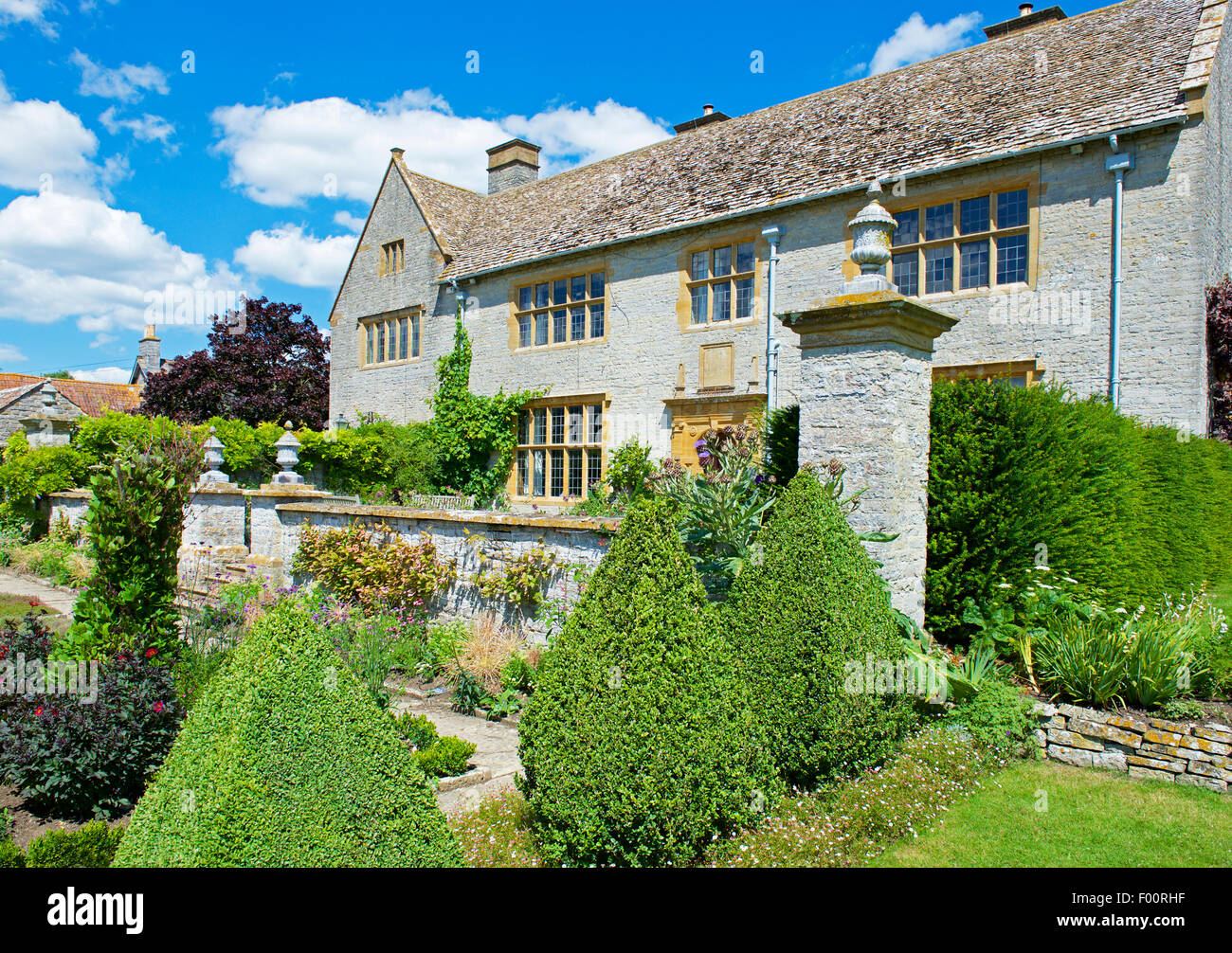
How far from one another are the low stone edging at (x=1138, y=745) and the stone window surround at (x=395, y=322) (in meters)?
18.2

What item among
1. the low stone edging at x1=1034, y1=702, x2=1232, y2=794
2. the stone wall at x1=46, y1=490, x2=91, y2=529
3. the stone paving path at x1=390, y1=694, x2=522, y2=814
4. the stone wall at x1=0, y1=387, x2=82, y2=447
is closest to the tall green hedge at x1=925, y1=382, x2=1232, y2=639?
the low stone edging at x1=1034, y1=702, x2=1232, y2=794

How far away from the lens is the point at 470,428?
734 inches

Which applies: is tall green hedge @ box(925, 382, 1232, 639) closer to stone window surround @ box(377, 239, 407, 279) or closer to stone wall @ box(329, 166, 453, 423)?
stone wall @ box(329, 166, 453, 423)

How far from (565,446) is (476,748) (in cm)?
1205

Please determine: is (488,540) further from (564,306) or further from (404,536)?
(564,306)

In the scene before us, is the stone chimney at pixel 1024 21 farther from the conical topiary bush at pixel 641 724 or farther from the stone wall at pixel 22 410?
the stone wall at pixel 22 410

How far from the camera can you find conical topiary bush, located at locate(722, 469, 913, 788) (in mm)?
4414

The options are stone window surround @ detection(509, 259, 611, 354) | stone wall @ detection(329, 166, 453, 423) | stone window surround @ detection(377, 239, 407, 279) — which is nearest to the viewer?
stone window surround @ detection(509, 259, 611, 354)

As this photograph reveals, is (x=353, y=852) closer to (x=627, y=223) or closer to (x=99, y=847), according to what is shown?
(x=99, y=847)

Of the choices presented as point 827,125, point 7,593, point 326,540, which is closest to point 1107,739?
point 326,540

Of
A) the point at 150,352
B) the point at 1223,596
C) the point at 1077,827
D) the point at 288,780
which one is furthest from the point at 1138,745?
the point at 150,352

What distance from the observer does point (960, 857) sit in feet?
13.2

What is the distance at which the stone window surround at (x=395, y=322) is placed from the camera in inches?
827

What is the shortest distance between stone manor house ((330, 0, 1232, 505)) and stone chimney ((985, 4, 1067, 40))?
0.04m
